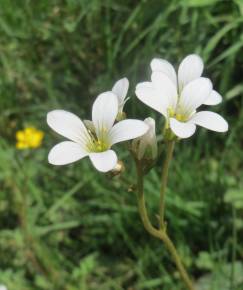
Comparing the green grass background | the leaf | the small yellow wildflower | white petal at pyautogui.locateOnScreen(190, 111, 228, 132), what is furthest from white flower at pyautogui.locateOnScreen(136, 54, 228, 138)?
the small yellow wildflower

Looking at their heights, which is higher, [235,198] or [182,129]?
[182,129]

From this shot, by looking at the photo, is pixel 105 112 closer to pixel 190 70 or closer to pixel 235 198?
pixel 190 70

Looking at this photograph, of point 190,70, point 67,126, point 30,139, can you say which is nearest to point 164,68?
point 190,70

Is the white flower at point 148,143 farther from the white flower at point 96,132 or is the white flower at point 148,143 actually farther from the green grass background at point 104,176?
the green grass background at point 104,176

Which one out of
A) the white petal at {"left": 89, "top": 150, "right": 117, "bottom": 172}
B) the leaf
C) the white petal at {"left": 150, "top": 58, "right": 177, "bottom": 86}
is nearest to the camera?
the white petal at {"left": 89, "top": 150, "right": 117, "bottom": 172}

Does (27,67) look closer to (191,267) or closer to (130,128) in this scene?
(191,267)

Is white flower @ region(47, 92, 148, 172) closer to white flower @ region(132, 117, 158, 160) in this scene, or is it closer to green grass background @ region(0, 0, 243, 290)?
white flower @ region(132, 117, 158, 160)

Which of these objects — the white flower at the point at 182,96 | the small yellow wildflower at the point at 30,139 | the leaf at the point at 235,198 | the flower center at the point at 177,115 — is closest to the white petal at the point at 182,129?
the white flower at the point at 182,96
